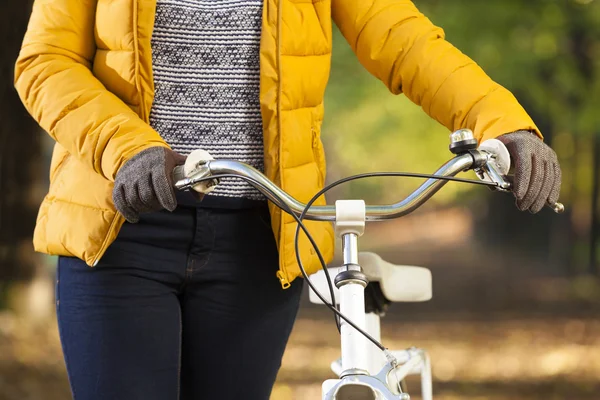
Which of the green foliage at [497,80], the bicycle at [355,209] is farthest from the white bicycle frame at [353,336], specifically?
the green foliage at [497,80]

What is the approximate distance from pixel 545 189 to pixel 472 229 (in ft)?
27.2

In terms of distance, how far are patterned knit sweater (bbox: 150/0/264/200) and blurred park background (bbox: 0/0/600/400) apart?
4.98m

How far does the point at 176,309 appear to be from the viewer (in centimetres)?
207

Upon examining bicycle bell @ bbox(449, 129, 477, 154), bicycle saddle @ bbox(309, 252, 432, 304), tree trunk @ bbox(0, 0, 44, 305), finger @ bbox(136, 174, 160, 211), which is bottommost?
finger @ bbox(136, 174, 160, 211)

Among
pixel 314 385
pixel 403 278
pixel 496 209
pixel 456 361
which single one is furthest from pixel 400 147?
pixel 403 278

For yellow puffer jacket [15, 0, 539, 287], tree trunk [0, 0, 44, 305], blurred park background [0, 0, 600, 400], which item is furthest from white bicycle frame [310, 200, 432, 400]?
tree trunk [0, 0, 44, 305]

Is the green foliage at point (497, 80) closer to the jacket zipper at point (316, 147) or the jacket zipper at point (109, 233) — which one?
the jacket zipper at point (316, 147)

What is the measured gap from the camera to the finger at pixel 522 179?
163 cm

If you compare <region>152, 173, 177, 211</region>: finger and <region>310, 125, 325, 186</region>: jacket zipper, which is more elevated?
<region>310, 125, 325, 186</region>: jacket zipper

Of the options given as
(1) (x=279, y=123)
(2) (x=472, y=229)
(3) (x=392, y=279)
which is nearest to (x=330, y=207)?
(1) (x=279, y=123)

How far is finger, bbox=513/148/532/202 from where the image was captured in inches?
64.3

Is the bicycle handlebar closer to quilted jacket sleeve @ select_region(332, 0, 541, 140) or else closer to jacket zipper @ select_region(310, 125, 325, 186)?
quilted jacket sleeve @ select_region(332, 0, 541, 140)

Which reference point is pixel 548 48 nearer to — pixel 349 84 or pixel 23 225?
pixel 349 84

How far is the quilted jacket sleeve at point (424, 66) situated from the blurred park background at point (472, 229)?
16.0 feet
